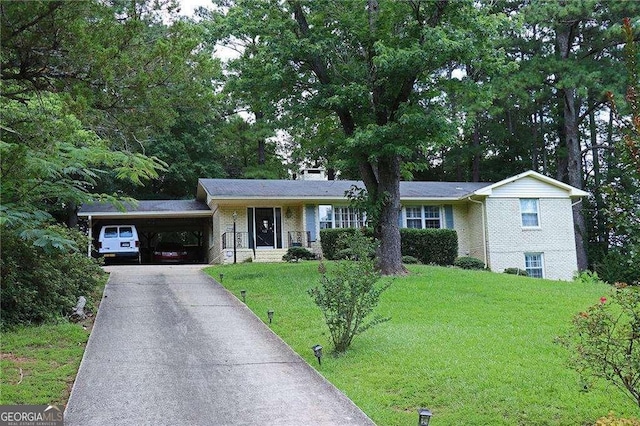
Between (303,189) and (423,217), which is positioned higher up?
(303,189)

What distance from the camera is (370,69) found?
659 inches

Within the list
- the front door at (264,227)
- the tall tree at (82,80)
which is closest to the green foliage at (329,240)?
the front door at (264,227)

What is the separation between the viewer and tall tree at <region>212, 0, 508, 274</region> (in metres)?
15.6

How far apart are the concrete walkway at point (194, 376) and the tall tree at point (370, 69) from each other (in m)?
6.15

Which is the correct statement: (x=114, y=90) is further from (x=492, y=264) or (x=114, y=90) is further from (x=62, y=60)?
(x=492, y=264)

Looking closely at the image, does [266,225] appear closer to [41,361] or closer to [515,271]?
[515,271]

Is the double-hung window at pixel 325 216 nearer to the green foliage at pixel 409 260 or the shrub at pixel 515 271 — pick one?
the green foliage at pixel 409 260

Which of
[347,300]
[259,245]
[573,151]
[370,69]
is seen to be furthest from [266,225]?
[347,300]

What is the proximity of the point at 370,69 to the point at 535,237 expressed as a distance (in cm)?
1209

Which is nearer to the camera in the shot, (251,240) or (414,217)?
(251,240)

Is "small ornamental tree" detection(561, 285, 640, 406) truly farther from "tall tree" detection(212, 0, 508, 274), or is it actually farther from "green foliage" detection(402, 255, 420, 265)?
"green foliage" detection(402, 255, 420, 265)

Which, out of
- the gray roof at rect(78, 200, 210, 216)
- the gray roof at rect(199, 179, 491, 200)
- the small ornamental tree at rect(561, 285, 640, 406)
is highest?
the gray roof at rect(199, 179, 491, 200)

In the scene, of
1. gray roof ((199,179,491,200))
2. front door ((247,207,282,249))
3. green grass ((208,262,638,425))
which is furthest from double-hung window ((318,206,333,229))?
green grass ((208,262,638,425))

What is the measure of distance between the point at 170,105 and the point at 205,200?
18.9 metres
